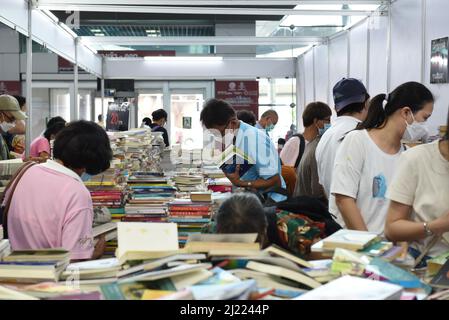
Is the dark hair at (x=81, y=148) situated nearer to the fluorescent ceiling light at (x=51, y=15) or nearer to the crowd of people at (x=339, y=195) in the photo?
the crowd of people at (x=339, y=195)

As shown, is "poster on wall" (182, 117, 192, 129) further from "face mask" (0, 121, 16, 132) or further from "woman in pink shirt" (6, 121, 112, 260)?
"woman in pink shirt" (6, 121, 112, 260)

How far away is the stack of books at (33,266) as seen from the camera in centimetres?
193

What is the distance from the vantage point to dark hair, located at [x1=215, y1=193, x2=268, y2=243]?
212cm

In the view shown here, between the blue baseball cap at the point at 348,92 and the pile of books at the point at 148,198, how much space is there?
4.55ft

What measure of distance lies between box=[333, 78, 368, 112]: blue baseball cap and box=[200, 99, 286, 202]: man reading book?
0.61 meters

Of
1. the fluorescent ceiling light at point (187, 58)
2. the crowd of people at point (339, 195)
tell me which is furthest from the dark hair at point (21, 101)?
the fluorescent ceiling light at point (187, 58)

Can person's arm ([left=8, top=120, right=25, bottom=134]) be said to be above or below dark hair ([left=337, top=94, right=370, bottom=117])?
below

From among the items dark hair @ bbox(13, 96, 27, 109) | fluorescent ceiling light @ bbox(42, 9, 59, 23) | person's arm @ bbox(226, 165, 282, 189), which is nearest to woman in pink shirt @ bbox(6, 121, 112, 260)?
person's arm @ bbox(226, 165, 282, 189)

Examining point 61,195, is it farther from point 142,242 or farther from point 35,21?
point 35,21

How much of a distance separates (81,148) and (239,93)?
10.1 meters

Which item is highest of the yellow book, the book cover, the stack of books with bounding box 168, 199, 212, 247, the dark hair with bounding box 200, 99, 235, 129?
the dark hair with bounding box 200, 99, 235, 129

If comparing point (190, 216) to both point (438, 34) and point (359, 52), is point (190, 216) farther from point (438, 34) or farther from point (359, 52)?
point (359, 52)

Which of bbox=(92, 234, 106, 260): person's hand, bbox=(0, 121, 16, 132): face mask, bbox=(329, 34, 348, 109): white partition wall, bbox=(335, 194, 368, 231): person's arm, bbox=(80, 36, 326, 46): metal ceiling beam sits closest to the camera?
bbox=(335, 194, 368, 231): person's arm

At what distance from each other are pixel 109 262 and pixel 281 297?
2.29 ft
